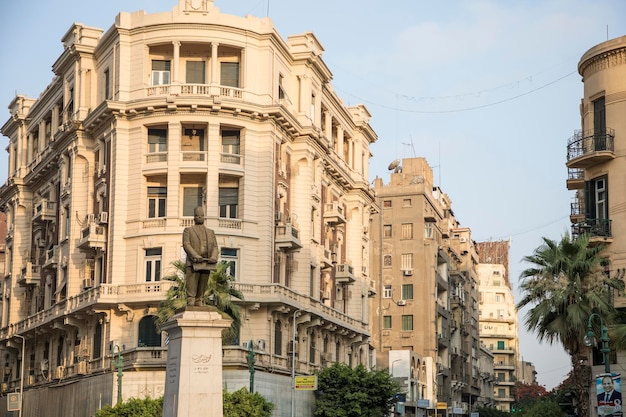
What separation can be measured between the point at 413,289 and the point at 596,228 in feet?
204

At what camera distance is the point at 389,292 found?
109 metres

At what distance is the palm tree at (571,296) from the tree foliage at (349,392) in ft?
77.9

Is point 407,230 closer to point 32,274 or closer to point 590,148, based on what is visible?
point 32,274

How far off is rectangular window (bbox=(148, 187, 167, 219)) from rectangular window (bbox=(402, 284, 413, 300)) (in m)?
50.7

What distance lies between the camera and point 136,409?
49625 millimetres

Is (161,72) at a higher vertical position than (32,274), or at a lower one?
higher

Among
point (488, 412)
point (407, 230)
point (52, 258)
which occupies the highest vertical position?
point (407, 230)

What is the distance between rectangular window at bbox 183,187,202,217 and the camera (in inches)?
2421

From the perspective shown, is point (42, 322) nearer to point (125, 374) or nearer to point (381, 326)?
point (125, 374)

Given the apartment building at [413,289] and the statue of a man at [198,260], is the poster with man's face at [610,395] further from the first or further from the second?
the apartment building at [413,289]

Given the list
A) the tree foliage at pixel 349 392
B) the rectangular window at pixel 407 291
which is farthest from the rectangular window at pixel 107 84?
the rectangular window at pixel 407 291

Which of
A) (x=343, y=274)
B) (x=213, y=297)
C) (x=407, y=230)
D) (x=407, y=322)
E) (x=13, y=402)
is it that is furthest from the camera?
(x=407, y=230)

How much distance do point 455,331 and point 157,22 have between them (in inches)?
2826

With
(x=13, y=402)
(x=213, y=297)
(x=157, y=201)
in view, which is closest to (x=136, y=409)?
(x=213, y=297)
